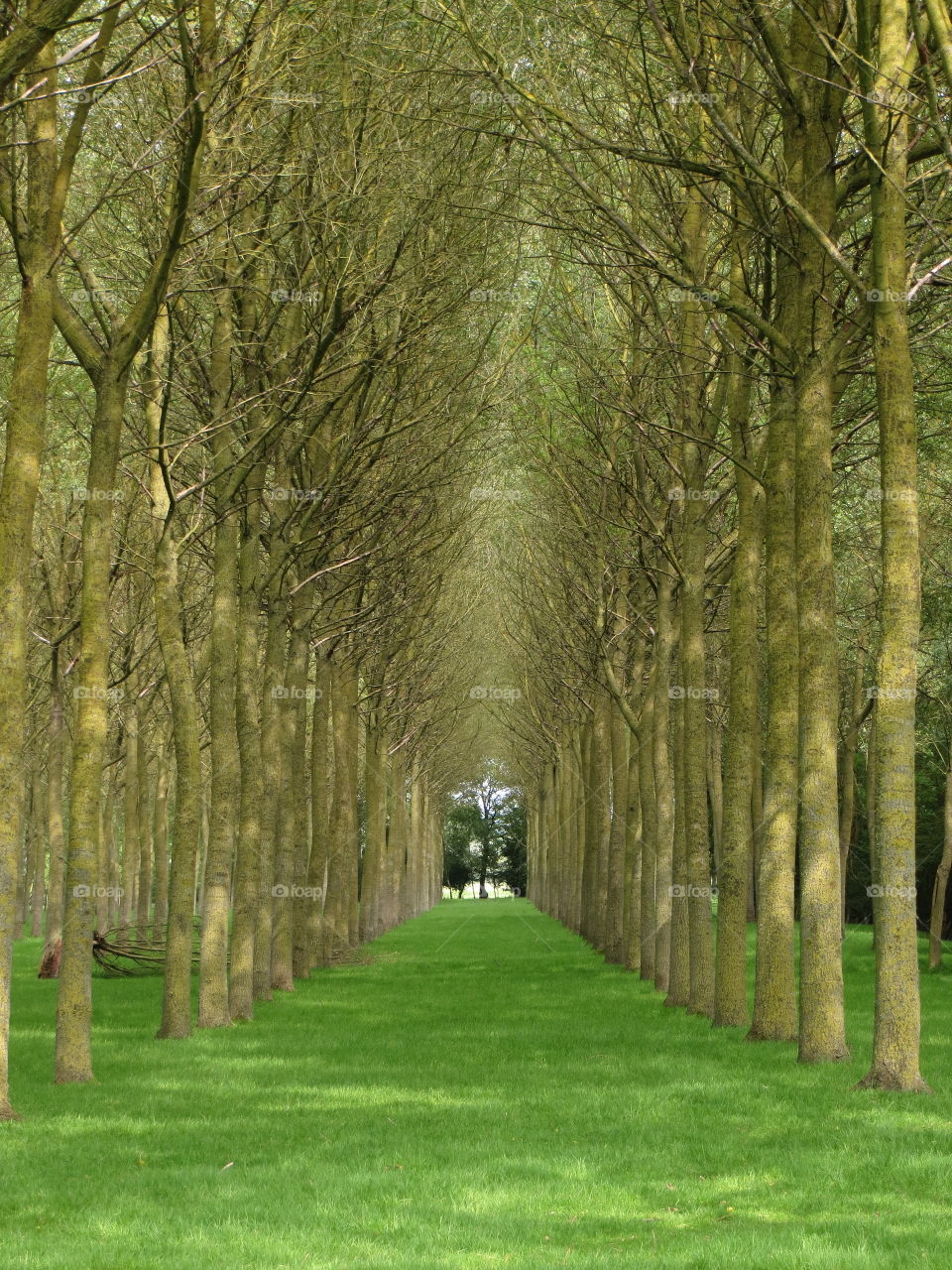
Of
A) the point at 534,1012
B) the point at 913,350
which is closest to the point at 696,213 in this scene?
the point at 913,350

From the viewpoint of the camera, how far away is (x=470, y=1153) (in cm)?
891

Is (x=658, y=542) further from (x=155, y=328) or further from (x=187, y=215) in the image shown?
(x=187, y=215)

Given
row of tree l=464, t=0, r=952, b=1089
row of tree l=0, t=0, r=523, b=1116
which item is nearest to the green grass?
row of tree l=464, t=0, r=952, b=1089

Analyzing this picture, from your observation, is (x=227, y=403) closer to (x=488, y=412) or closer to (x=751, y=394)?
(x=751, y=394)

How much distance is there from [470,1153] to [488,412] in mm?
15677

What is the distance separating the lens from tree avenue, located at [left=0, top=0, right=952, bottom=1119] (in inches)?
440

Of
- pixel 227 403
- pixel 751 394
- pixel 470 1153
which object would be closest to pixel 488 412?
pixel 751 394

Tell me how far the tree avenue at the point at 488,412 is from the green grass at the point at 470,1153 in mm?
956

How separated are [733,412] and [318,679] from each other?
12.0m

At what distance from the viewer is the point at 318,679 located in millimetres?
25781

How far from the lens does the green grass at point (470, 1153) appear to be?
6.76m

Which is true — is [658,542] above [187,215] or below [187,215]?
below

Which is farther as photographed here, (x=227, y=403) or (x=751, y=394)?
(x=751, y=394)

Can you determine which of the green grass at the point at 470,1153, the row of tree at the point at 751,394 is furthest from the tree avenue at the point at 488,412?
the green grass at the point at 470,1153
